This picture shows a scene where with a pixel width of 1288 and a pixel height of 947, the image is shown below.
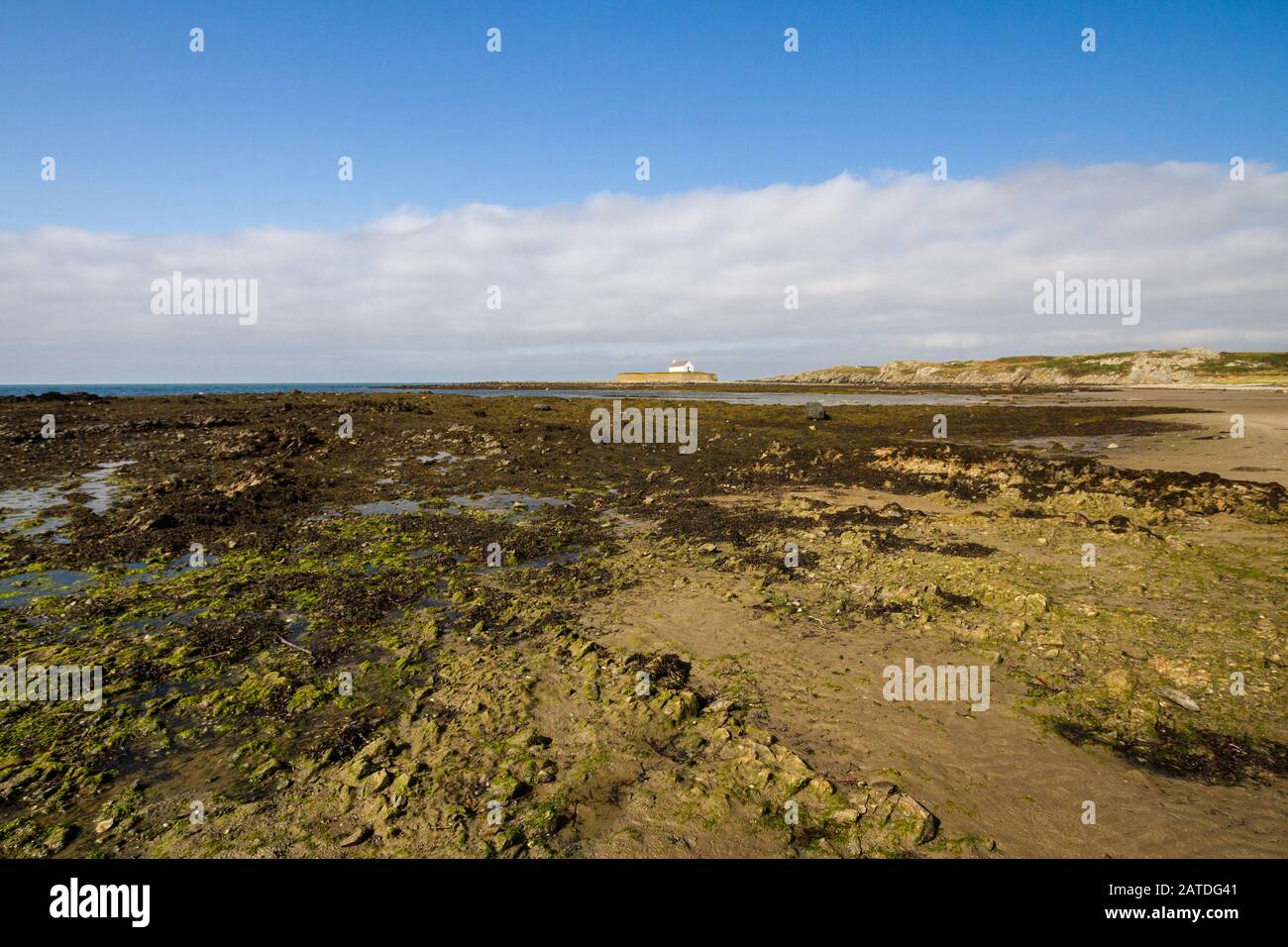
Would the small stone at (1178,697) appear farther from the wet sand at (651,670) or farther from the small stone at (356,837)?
the small stone at (356,837)

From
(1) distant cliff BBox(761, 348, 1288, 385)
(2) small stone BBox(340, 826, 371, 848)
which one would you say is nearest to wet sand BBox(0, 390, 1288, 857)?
(2) small stone BBox(340, 826, 371, 848)

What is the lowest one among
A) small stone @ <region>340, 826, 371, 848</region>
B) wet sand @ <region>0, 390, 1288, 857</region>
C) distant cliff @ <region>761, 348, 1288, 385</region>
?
small stone @ <region>340, 826, 371, 848</region>

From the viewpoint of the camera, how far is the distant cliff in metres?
94.4

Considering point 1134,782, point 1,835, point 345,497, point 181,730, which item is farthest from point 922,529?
point 345,497

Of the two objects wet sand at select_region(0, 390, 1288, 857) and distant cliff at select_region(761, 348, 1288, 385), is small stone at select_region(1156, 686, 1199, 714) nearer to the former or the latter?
wet sand at select_region(0, 390, 1288, 857)

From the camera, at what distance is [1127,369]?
113 m

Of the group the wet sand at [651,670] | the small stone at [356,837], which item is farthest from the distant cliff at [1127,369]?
the small stone at [356,837]

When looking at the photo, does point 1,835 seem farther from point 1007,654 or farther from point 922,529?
point 922,529

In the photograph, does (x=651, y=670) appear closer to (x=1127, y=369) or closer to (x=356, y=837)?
(x=356, y=837)

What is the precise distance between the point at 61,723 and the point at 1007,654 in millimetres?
11498

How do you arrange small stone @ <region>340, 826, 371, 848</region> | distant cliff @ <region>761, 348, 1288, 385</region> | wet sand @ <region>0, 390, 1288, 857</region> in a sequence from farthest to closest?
1. distant cliff @ <region>761, 348, 1288, 385</region>
2. wet sand @ <region>0, 390, 1288, 857</region>
3. small stone @ <region>340, 826, 371, 848</region>
